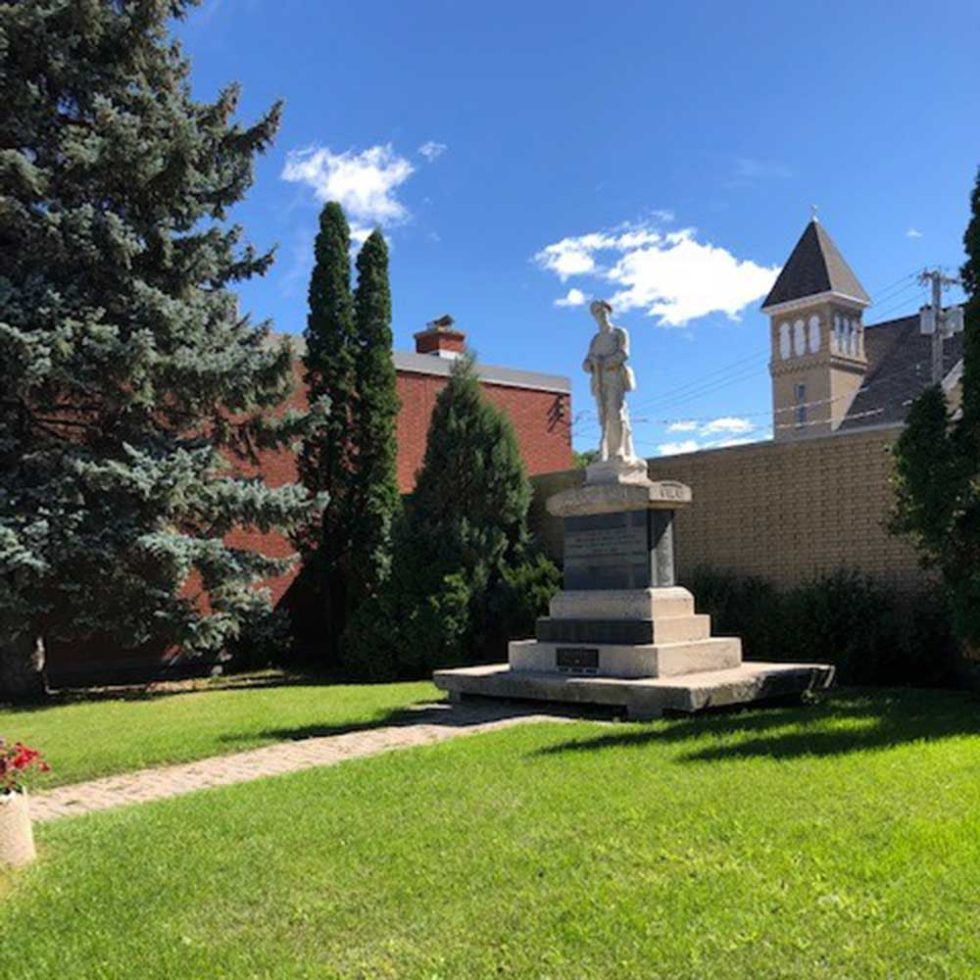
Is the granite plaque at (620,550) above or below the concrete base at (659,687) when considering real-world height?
above

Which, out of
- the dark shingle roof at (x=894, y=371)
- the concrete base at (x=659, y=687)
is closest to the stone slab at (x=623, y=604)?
the concrete base at (x=659, y=687)

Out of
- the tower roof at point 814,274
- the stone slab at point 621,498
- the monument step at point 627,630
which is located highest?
the tower roof at point 814,274

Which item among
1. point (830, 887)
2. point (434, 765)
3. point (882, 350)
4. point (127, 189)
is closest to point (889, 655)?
point (434, 765)

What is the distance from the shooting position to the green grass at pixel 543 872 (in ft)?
13.0

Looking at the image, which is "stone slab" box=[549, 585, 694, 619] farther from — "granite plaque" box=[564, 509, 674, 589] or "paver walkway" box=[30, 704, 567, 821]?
"paver walkway" box=[30, 704, 567, 821]

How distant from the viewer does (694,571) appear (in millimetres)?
15461

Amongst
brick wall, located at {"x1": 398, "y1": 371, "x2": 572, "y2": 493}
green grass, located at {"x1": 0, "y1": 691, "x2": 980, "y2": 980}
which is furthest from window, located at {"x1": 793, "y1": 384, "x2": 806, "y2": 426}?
green grass, located at {"x1": 0, "y1": 691, "x2": 980, "y2": 980}

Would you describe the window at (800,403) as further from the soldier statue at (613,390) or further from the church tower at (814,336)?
the soldier statue at (613,390)

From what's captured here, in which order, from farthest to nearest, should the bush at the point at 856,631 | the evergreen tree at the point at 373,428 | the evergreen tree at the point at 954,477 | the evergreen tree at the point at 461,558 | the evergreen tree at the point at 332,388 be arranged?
1. the evergreen tree at the point at 332,388
2. the evergreen tree at the point at 373,428
3. the evergreen tree at the point at 461,558
4. the bush at the point at 856,631
5. the evergreen tree at the point at 954,477

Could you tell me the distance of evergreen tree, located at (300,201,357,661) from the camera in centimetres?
1864

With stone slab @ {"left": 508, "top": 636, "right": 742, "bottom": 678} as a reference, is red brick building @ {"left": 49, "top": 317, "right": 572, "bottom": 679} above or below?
above

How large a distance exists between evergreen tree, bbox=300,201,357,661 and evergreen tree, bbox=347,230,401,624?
0.58 feet

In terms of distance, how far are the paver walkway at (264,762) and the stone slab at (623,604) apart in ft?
4.59

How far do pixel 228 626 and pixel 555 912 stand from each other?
38.4ft
